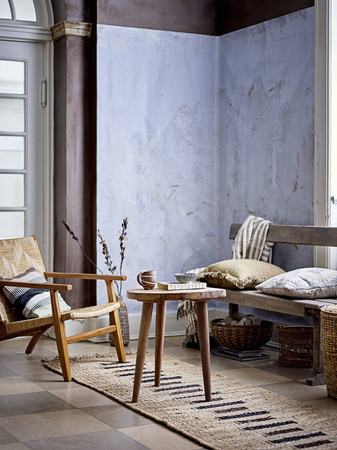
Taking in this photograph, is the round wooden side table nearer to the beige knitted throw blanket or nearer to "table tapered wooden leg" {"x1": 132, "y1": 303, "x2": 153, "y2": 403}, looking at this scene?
"table tapered wooden leg" {"x1": 132, "y1": 303, "x2": 153, "y2": 403}

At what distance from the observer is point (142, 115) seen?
239 inches

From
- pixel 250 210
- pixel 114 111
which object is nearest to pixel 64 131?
pixel 114 111

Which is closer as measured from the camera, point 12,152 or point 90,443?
point 90,443

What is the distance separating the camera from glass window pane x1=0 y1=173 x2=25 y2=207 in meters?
5.94

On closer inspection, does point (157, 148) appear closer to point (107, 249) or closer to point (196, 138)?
point (196, 138)

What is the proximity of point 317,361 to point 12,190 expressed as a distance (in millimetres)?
2930

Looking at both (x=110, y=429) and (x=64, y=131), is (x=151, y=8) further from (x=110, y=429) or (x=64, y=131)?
(x=110, y=429)

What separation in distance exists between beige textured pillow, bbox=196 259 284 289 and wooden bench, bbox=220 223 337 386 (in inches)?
3.1

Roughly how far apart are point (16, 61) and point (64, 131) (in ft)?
2.43

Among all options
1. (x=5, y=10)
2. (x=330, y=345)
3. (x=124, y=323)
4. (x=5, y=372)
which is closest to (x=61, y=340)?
(x=5, y=372)

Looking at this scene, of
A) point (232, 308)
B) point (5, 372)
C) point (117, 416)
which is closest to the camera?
point (117, 416)

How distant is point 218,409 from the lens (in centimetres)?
379

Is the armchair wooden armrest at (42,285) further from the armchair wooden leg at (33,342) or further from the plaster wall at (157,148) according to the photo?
the plaster wall at (157,148)

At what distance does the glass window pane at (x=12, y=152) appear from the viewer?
19.5 ft
